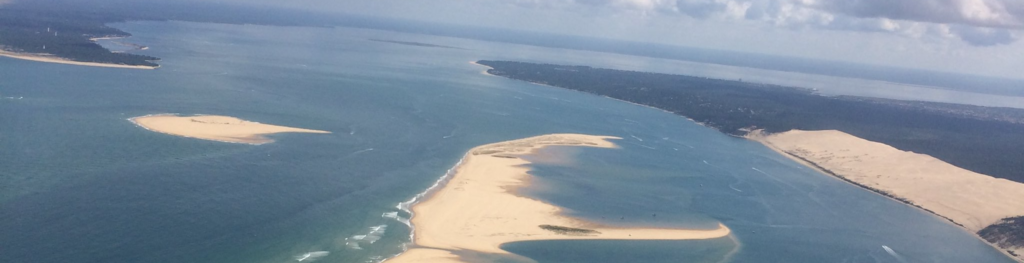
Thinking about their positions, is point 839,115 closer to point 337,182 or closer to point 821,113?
point 821,113

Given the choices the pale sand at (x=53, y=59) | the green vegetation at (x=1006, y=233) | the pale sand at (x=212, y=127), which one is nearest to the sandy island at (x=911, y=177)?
the green vegetation at (x=1006, y=233)

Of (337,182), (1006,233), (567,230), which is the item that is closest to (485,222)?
(567,230)

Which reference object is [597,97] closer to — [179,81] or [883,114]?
[883,114]

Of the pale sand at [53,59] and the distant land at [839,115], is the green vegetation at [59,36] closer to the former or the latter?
the pale sand at [53,59]

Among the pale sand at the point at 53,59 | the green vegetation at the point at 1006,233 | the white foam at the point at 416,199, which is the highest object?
the green vegetation at the point at 1006,233

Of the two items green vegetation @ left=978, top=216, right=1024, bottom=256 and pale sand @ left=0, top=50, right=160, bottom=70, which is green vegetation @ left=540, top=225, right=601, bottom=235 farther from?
pale sand @ left=0, top=50, right=160, bottom=70

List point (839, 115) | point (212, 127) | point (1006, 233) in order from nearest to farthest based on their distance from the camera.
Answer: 1. point (1006, 233)
2. point (212, 127)
3. point (839, 115)
